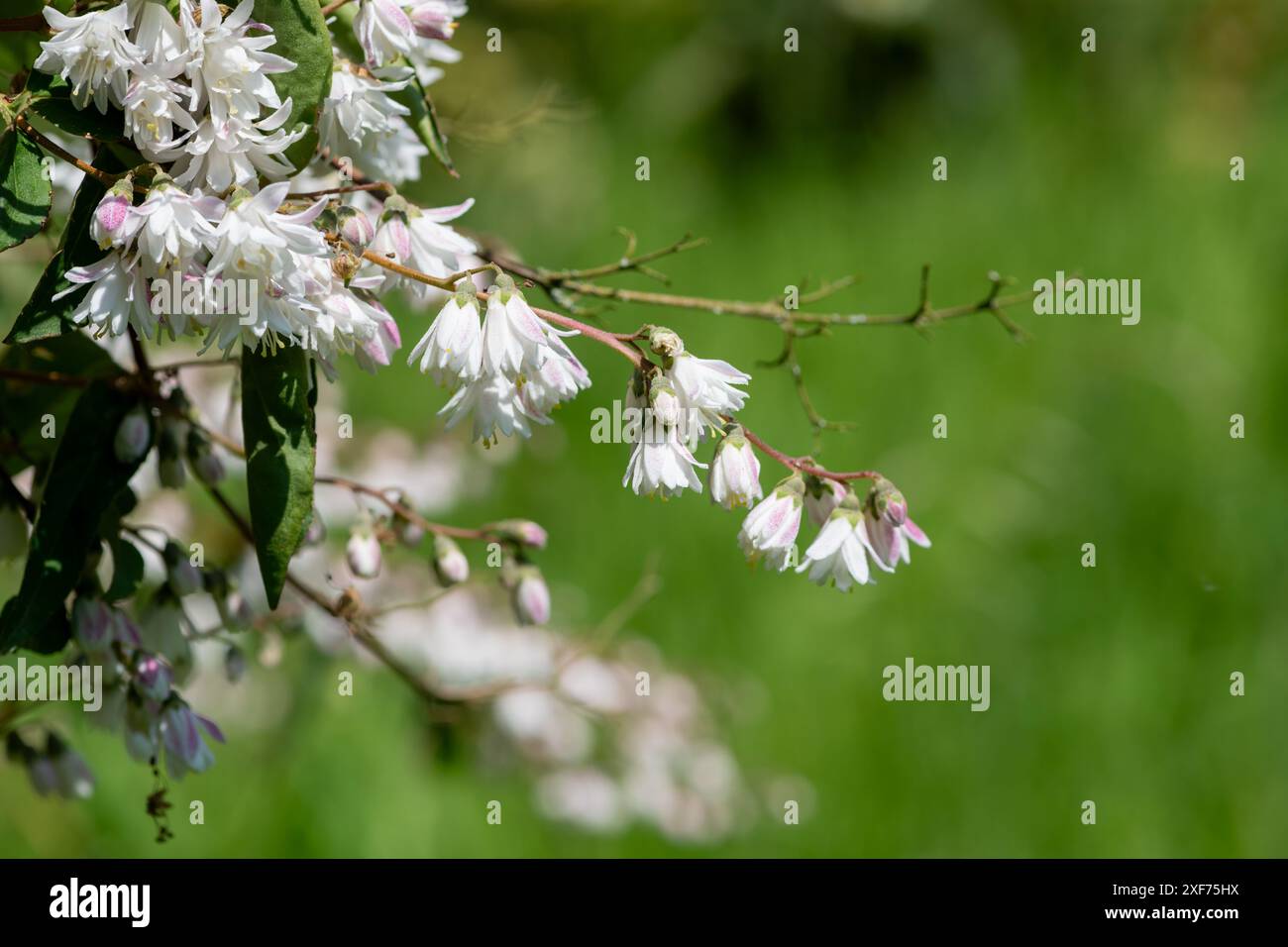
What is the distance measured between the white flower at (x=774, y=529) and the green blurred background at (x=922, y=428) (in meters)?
0.67

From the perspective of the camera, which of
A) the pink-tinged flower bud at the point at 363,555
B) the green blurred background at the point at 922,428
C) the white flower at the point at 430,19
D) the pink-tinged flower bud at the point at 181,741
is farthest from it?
the green blurred background at the point at 922,428

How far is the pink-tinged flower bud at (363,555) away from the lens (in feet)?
4.10

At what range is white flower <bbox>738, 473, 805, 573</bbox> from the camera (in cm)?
94

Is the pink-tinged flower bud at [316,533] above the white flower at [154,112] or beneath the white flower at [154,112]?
beneath

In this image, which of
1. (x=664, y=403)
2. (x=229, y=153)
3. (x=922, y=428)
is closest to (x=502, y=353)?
(x=664, y=403)

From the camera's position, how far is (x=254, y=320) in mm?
851

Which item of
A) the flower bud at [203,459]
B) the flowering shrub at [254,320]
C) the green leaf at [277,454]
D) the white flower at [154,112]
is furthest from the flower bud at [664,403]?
the flower bud at [203,459]

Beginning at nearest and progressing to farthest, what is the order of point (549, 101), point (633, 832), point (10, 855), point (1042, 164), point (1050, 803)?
point (549, 101)
point (10, 855)
point (633, 832)
point (1050, 803)
point (1042, 164)

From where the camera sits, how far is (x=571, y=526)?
3627mm

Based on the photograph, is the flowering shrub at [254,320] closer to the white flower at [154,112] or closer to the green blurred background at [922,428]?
the white flower at [154,112]
